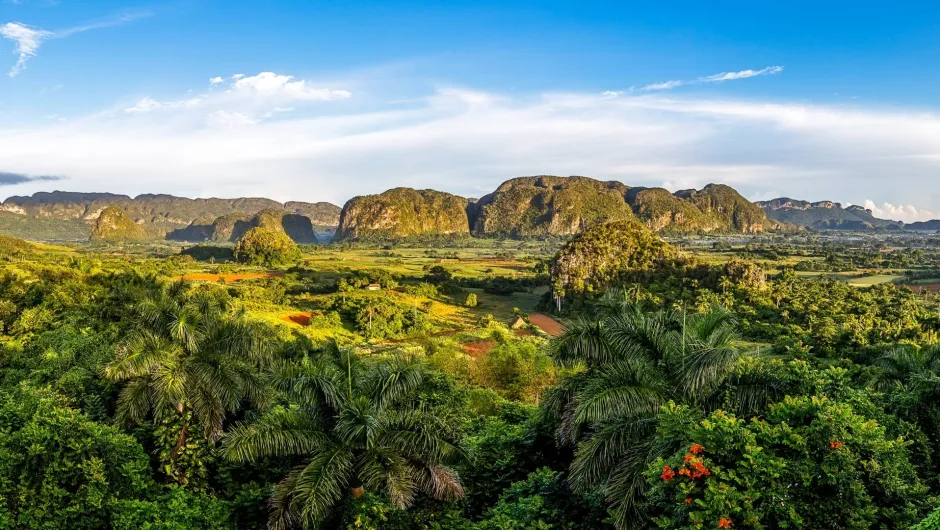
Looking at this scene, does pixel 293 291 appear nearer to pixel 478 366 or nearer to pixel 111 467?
pixel 478 366

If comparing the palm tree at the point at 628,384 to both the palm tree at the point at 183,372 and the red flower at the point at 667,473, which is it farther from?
the palm tree at the point at 183,372

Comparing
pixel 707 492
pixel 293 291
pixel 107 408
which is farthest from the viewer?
pixel 293 291

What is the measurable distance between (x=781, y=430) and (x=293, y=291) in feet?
214

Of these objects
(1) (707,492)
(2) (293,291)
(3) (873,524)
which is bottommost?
(2) (293,291)

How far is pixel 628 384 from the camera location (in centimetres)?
969

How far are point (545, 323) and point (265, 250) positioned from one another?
244ft

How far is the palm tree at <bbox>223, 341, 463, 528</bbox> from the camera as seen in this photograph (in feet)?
30.0

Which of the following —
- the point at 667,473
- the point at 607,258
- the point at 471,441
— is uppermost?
the point at 667,473

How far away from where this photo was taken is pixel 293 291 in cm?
6781

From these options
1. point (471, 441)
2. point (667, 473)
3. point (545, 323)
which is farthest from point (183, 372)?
point (545, 323)

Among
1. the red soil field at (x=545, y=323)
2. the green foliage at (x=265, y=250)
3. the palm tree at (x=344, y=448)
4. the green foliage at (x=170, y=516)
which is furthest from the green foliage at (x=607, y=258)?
the green foliage at (x=265, y=250)

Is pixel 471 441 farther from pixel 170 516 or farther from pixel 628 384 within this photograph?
pixel 170 516

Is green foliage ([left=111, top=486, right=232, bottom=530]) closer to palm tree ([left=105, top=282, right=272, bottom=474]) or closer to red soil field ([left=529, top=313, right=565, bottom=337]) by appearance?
palm tree ([left=105, top=282, right=272, bottom=474])

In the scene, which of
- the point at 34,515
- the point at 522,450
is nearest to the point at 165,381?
Result: the point at 34,515
